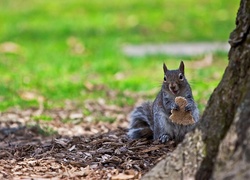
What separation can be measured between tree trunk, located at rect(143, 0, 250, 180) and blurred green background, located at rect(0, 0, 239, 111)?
112 inches

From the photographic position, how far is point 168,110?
6.04 metres

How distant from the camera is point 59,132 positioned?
7.76m

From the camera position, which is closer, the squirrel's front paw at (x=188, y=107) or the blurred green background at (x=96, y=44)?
the squirrel's front paw at (x=188, y=107)

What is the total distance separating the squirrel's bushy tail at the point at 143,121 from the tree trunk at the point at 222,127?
164 centimetres

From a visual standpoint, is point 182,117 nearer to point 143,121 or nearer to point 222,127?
point 143,121

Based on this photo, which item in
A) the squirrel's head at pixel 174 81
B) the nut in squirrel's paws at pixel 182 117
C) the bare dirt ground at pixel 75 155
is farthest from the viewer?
the squirrel's head at pixel 174 81

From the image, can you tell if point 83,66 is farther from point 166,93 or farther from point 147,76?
point 166,93

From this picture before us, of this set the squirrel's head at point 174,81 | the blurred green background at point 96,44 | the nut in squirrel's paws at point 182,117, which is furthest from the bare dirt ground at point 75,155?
the blurred green background at point 96,44

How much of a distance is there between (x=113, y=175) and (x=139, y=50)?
8.14m

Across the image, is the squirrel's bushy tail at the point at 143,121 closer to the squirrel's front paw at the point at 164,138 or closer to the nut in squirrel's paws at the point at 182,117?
the squirrel's front paw at the point at 164,138

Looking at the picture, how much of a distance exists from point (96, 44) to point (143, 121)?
7.08 metres

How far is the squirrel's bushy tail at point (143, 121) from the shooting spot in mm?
6387

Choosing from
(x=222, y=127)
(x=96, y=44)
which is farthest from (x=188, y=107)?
(x=96, y=44)

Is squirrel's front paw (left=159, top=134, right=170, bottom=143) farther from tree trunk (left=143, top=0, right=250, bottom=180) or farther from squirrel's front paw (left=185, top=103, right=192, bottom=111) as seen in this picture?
tree trunk (left=143, top=0, right=250, bottom=180)
